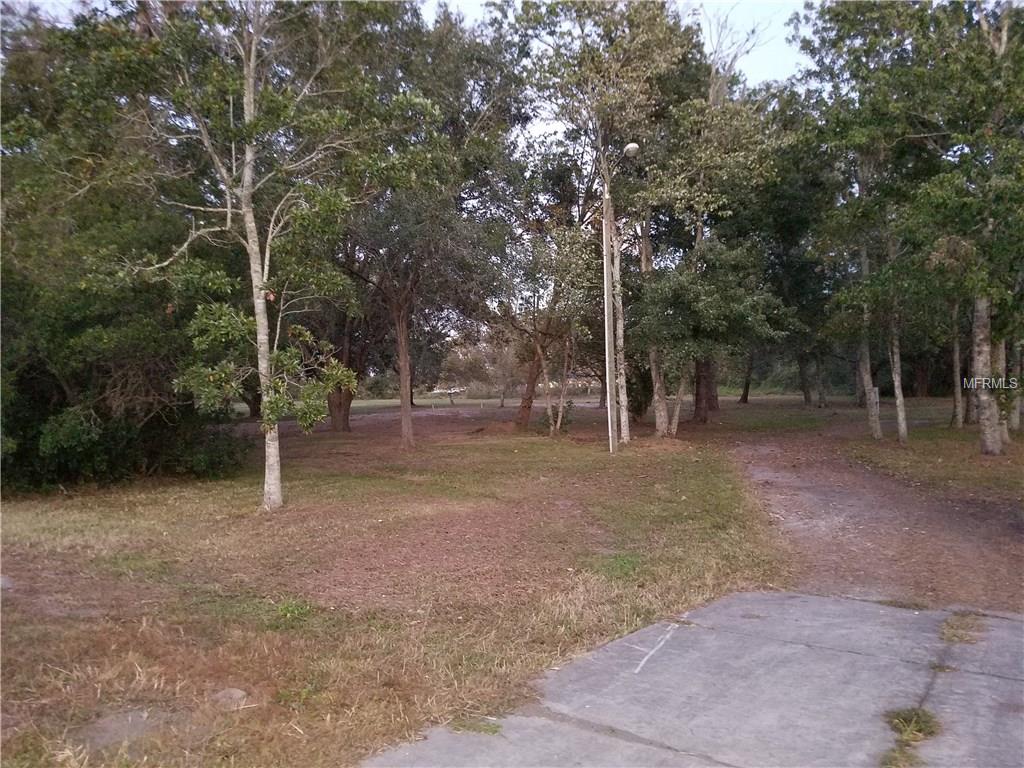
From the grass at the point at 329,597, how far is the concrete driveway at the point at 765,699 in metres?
0.31

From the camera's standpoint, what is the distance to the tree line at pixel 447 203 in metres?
10.9

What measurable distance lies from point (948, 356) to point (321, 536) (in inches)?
1549

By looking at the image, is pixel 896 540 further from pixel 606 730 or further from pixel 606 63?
pixel 606 63

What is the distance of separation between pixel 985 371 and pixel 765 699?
15.6 metres

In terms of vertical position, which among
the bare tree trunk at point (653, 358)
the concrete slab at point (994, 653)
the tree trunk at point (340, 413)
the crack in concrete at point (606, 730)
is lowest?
the concrete slab at point (994, 653)

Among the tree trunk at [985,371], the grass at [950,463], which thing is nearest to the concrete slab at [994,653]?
the grass at [950,463]

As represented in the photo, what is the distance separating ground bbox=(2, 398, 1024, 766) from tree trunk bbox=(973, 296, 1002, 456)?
124 cm

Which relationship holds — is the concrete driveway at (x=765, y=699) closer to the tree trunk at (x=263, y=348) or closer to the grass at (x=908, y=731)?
the grass at (x=908, y=731)

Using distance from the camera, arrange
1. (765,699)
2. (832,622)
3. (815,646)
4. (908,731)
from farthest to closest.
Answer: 1. (832,622)
2. (815,646)
3. (765,699)
4. (908,731)

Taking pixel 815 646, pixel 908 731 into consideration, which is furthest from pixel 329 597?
pixel 908 731

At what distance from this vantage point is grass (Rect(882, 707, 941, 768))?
156 inches

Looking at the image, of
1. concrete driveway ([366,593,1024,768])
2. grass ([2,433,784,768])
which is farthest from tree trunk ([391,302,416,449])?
concrete driveway ([366,593,1024,768])

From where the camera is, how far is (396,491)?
42.9 feet

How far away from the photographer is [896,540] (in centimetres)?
953
